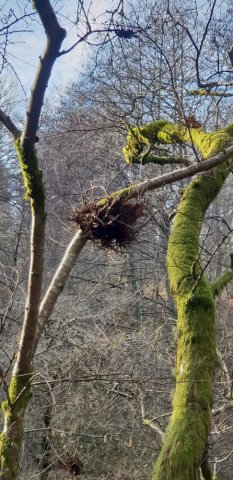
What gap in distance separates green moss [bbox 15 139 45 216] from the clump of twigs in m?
0.46

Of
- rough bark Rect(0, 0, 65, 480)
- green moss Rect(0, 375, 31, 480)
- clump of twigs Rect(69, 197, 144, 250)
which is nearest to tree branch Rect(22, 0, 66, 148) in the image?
rough bark Rect(0, 0, 65, 480)

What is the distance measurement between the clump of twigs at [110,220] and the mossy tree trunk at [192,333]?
0.60 m

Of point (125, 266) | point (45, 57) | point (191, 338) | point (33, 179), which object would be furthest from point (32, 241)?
point (125, 266)

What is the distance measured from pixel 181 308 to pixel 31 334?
1170 millimetres

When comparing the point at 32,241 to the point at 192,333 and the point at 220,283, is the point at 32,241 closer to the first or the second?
the point at 192,333

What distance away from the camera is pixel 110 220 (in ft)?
10.3

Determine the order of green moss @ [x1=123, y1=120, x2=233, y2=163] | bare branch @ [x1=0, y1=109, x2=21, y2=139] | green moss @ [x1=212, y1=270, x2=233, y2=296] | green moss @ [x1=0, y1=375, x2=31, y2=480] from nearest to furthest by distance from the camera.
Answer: bare branch @ [x1=0, y1=109, x2=21, y2=139]
green moss @ [x1=0, y1=375, x2=31, y2=480]
green moss @ [x1=212, y1=270, x2=233, y2=296]
green moss @ [x1=123, y1=120, x2=233, y2=163]

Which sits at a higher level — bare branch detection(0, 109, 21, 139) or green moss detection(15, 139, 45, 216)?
bare branch detection(0, 109, 21, 139)

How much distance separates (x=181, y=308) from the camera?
3555 millimetres

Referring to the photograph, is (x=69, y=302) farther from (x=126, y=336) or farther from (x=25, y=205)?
(x=25, y=205)

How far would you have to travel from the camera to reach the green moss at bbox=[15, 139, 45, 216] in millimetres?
2600

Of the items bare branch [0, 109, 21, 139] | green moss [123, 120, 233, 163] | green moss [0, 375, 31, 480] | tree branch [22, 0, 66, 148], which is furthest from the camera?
green moss [123, 120, 233, 163]

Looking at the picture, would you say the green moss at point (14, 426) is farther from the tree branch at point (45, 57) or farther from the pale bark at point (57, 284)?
the tree branch at point (45, 57)

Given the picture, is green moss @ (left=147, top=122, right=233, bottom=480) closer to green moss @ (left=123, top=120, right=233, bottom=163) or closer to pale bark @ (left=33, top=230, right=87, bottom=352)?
green moss @ (left=123, top=120, right=233, bottom=163)
